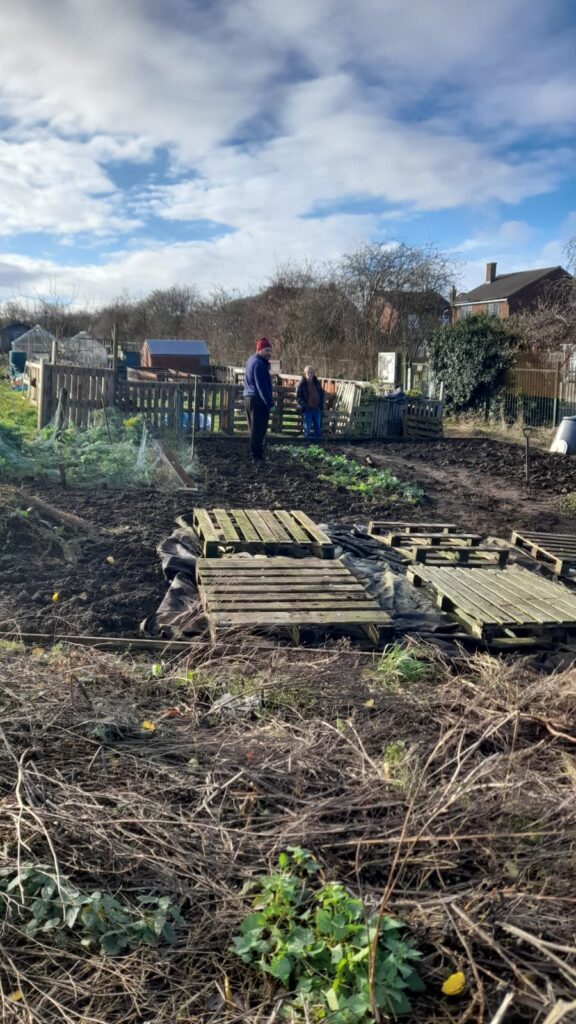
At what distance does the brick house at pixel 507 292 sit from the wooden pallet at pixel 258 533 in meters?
38.7

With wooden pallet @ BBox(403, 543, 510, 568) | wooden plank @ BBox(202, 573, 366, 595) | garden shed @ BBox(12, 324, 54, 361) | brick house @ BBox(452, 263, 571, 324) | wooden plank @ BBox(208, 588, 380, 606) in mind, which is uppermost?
brick house @ BBox(452, 263, 571, 324)

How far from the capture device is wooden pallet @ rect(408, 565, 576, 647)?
5320 millimetres

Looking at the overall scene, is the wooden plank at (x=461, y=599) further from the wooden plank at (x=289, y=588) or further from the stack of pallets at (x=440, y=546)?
the wooden plank at (x=289, y=588)

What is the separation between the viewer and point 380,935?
2254mm

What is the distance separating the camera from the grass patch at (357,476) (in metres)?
10.9

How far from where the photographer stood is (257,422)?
12.8 meters

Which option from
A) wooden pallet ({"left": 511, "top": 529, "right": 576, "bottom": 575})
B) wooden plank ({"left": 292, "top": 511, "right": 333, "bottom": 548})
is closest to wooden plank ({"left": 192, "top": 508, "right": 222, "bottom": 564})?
wooden plank ({"left": 292, "top": 511, "right": 333, "bottom": 548})

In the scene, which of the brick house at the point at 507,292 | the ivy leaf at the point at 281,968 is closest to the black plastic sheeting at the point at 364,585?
the ivy leaf at the point at 281,968

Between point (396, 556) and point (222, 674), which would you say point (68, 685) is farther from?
point (396, 556)

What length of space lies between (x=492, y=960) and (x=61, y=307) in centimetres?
2683

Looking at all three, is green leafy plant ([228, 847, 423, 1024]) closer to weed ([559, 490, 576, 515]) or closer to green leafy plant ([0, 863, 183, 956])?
green leafy plant ([0, 863, 183, 956])

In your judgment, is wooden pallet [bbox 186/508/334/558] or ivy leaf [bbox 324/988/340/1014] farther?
wooden pallet [bbox 186/508/334/558]

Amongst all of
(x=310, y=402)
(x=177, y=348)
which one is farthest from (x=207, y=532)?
(x=177, y=348)

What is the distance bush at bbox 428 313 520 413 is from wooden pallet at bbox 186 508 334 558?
14.4 meters
